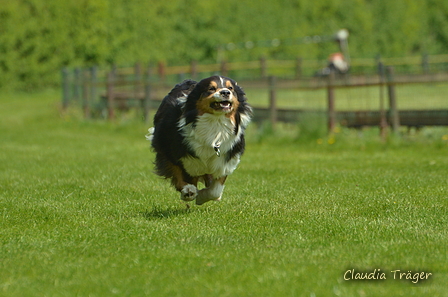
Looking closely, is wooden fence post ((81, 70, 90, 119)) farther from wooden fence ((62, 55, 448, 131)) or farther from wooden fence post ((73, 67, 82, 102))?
wooden fence post ((73, 67, 82, 102))

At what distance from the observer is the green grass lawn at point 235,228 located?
4629mm

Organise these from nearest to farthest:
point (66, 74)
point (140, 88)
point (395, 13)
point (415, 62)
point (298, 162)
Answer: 1. point (298, 162)
2. point (140, 88)
3. point (66, 74)
4. point (415, 62)
5. point (395, 13)

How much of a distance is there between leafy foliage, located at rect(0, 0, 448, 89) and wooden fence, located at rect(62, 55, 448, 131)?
226cm

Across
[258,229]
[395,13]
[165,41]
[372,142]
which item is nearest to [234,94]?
[258,229]

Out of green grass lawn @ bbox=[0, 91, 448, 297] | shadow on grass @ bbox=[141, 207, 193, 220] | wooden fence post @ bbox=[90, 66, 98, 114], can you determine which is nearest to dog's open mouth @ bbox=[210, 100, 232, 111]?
green grass lawn @ bbox=[0, 91, 448, 297]

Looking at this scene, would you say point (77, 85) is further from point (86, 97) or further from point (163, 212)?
point (163, 212)

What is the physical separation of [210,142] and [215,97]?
560 millimetres

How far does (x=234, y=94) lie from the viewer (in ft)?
23.1

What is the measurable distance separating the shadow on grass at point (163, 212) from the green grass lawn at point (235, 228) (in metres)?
0.04

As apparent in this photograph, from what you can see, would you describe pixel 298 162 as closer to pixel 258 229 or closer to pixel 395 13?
→ pixel 258 229

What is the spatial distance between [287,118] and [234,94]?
977cm

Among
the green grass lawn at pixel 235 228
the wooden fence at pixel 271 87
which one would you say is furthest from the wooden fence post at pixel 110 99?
the green grass lawn at pixel 235 228

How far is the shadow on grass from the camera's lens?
7193 millimetres

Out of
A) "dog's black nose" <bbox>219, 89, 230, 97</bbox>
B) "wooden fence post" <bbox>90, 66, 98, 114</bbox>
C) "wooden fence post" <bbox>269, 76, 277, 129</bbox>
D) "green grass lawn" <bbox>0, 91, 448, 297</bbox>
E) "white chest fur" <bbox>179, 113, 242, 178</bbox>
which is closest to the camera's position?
"green grass lawn" <bbox>0, 91, 448, 297</bbox>
